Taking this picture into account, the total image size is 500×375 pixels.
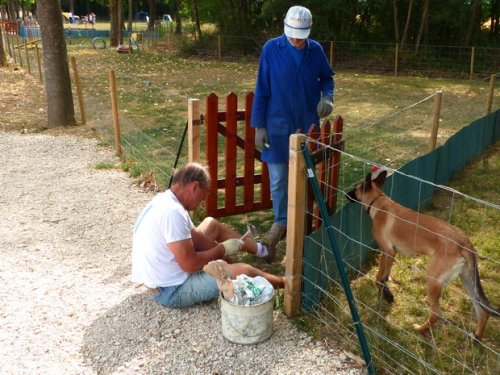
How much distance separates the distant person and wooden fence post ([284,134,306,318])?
93 centimetres

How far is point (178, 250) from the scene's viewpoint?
3.29 m

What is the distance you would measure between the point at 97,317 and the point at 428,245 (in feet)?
7.82

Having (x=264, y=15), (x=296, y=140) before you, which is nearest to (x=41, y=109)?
(x=296, y=140)

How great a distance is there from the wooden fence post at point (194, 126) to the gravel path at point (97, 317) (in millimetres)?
1079

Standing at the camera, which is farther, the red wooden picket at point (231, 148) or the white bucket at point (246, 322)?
the red wooden picket at point (231, 148)

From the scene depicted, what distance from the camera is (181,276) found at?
3.51 meters

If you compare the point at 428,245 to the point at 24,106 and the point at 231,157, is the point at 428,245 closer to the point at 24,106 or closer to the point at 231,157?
the point at 231,157

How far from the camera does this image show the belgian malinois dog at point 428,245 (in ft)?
10.7

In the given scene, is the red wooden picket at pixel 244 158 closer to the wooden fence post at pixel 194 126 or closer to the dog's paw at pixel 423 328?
the wooden fence post at pixel 194 126

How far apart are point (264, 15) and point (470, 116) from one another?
1462 centimetres

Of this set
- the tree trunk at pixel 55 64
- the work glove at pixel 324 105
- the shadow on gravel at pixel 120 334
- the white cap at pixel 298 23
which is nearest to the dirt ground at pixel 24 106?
the tree trunk at pixel 55 64

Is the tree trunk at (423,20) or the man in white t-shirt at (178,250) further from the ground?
the tree trunk at (423,20)

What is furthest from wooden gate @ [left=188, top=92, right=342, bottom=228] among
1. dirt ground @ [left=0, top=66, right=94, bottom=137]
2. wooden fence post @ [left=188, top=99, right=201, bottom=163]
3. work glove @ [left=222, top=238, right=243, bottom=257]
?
dirt ground @ [left=0, top=66, right=94, bottom=137]

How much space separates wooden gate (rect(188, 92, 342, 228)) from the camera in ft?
14.6
